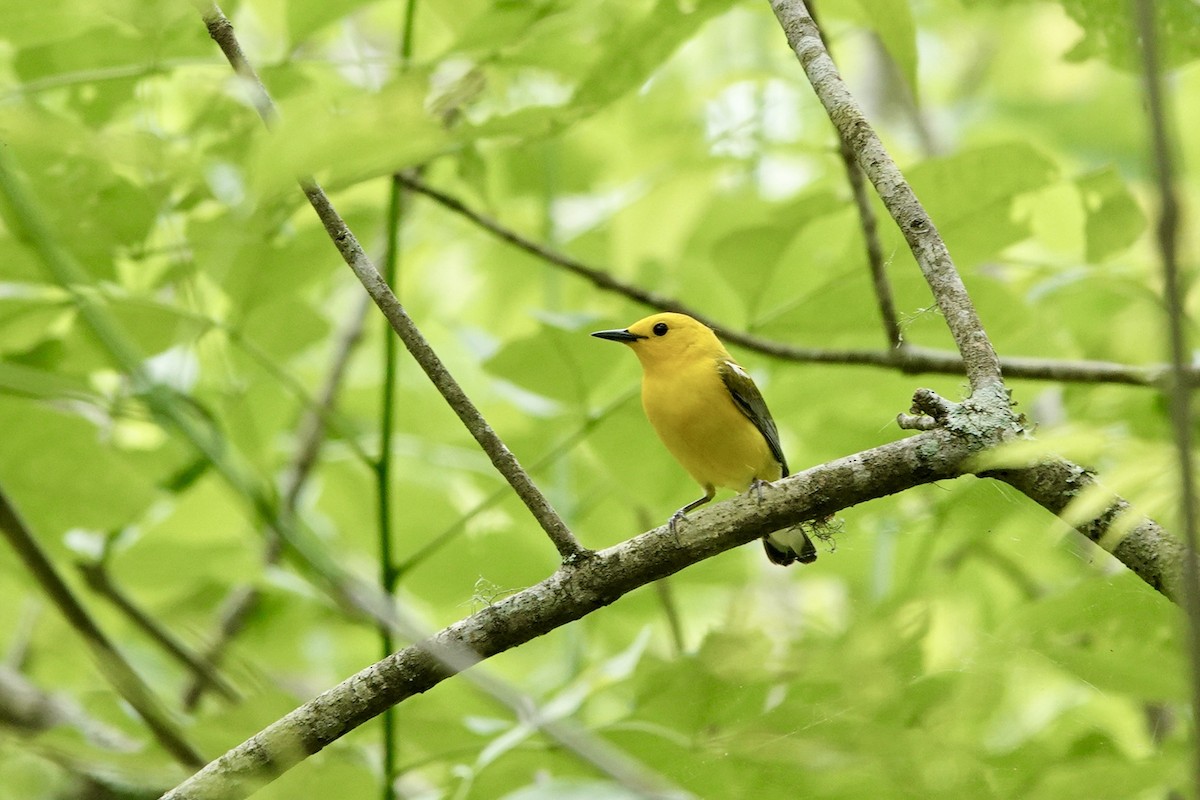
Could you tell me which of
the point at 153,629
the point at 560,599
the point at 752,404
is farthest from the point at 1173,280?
the point at 153,629

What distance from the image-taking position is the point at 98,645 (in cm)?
312

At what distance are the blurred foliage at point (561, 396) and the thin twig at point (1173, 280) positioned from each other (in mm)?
273

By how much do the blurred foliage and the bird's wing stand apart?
293 mm

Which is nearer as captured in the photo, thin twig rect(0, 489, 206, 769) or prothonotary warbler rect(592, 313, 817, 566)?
thin twig rect(0, 489, 206, 769)

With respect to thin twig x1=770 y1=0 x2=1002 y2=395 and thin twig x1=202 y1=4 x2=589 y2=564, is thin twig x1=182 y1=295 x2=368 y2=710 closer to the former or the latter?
thin twig x1=202 y1=4 x2=589 y2=564

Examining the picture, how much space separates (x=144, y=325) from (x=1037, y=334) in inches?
94.6

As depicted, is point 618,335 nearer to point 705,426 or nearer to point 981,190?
point 705,426

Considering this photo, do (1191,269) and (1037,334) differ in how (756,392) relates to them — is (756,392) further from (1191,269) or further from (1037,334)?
(1191,269)

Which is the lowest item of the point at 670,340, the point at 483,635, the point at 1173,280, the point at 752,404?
the point at 1173,280

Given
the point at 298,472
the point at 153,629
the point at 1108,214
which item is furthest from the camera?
the point at 298,472

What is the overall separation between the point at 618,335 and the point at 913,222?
168 centimetres

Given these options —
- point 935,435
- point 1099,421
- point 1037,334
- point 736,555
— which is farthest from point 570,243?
point 935,435

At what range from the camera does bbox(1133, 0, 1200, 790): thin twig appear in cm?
77

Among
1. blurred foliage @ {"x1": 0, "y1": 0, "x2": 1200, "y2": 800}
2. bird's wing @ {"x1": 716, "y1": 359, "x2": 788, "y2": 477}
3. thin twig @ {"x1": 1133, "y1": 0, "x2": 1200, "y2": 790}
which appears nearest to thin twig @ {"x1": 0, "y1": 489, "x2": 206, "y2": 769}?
blurred foliage @ {"x1": 0, "y1": 0, "x2": 1200, "y2": 800}
